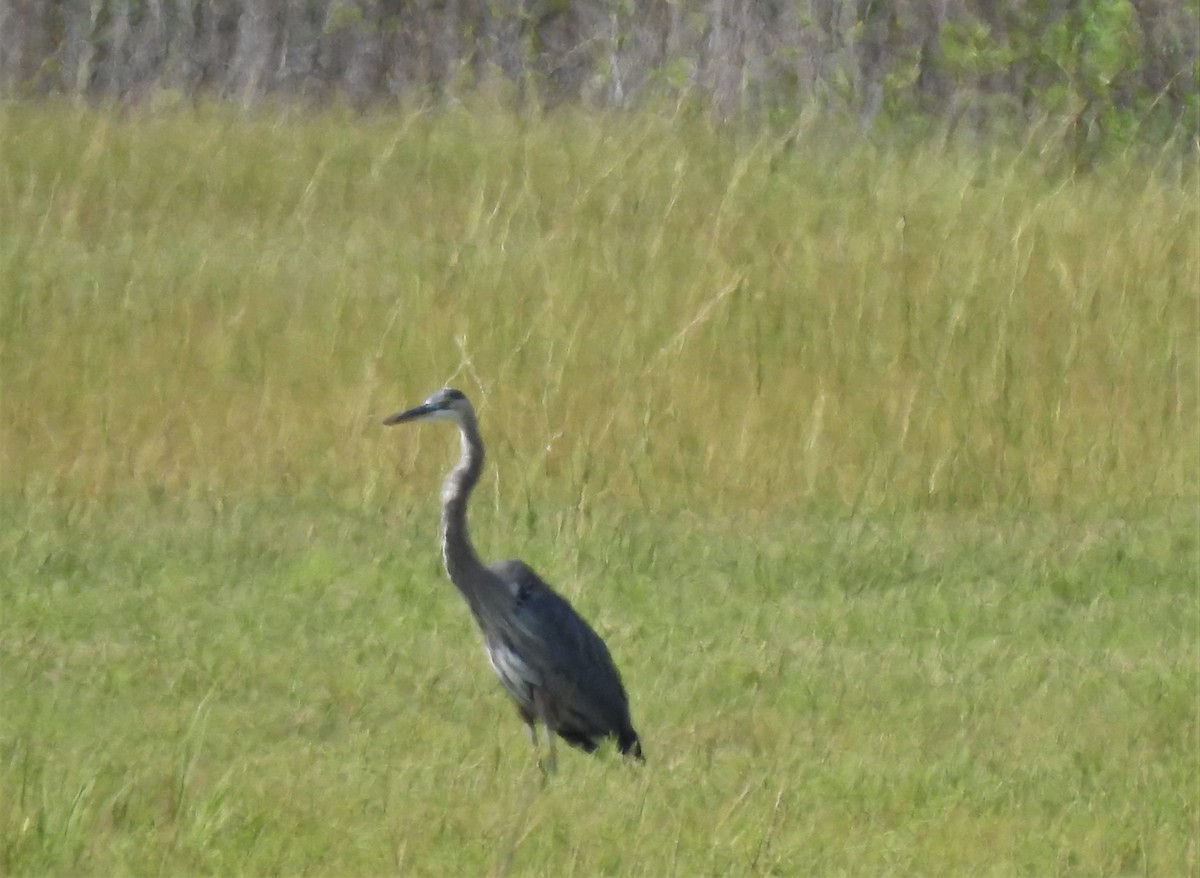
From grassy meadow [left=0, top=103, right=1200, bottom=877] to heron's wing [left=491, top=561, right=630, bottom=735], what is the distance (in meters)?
0.15

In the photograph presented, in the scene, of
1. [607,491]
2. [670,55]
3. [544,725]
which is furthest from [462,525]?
[670,55]

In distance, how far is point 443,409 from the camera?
616 centimetres

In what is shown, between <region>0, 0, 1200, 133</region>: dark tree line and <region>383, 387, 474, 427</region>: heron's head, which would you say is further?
<region>0, 0, 1200, 133</region>: dark tree line

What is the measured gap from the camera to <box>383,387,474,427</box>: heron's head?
614 centimetres

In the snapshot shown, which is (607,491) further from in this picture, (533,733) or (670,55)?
(670,55)

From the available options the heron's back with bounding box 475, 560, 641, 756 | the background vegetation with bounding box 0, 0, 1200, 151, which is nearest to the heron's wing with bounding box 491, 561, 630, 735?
the heron's back with bounding box 475, 560, 641, 756

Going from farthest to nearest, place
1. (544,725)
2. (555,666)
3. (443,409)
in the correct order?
(443,409) < (544,725) < (555,666)

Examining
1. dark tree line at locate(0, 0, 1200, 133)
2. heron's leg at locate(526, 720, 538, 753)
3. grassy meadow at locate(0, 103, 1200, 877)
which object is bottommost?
heron's leg at locate(526, 720, 538, 753)

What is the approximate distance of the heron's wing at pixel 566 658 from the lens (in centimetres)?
558

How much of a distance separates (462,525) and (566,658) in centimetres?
49

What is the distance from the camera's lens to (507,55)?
1376 centimetres

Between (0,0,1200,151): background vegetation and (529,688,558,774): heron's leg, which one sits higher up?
(0,0,1200,151): background vegetation

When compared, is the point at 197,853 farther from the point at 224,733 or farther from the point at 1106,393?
the point at 1106,393

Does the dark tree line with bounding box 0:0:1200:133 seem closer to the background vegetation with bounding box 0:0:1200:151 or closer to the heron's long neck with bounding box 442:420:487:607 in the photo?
the background vegetation with bounding box 0:0:1200:151
